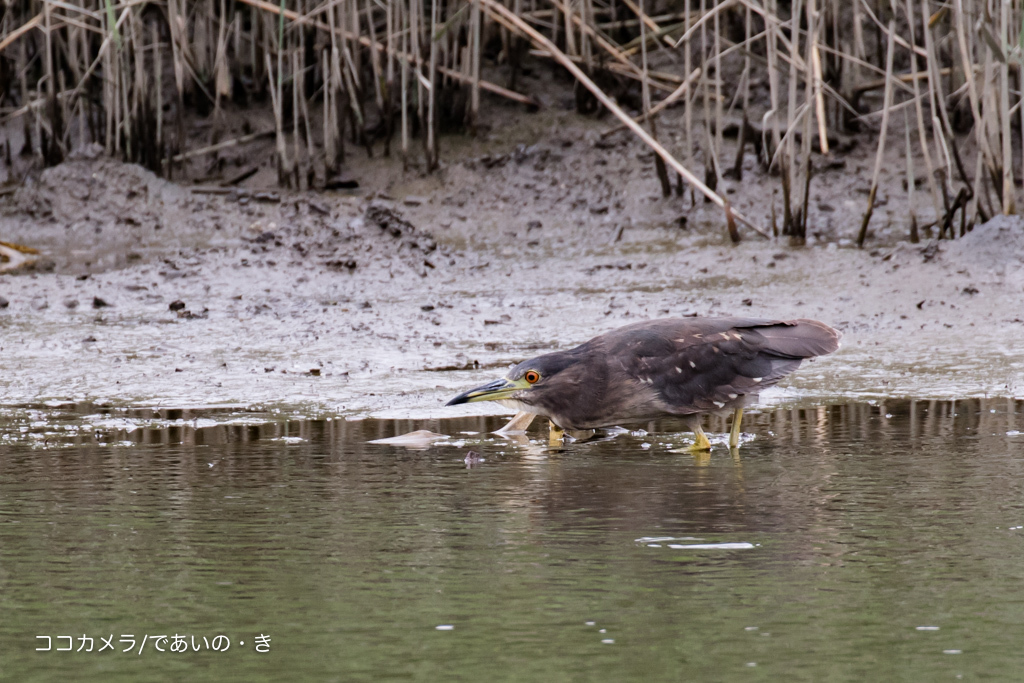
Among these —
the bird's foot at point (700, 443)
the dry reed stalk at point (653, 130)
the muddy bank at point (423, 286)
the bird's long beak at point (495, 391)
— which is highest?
the dry reed stalk at point (653, 130)

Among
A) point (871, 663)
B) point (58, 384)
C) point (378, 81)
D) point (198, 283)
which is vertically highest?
point (378, 81)

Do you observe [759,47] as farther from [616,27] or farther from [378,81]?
[378,81]

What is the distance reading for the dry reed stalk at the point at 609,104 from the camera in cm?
845

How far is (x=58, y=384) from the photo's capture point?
583 centimetres

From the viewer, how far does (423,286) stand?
8.15 meters

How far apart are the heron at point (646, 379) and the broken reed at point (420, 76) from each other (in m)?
3.99

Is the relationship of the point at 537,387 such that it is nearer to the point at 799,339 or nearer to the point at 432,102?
the point at 799,339

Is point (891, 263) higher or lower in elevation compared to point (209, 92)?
lower

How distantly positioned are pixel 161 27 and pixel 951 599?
9189mm

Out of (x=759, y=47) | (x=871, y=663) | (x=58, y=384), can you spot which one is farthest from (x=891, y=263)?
(x=871, y=663)

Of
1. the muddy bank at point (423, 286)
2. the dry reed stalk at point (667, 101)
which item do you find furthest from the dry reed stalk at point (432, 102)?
the dry reed stalk at point (667, 101)

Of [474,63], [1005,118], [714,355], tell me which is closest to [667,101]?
[474,63]

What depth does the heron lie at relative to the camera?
4477mm

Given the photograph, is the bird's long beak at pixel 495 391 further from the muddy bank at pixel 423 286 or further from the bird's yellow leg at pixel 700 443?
the muddy bank at pixel 423 286
